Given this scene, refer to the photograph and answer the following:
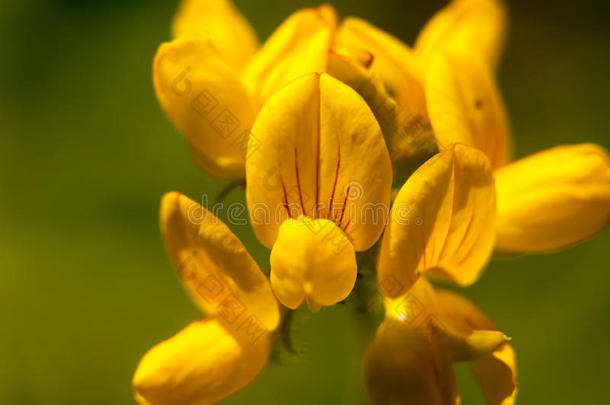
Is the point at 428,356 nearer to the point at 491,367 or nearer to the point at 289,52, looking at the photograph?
the point at 491,367

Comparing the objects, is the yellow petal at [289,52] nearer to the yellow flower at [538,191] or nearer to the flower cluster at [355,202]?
the flower cluster at [355,202]

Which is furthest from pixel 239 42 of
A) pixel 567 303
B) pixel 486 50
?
pixel 567 303

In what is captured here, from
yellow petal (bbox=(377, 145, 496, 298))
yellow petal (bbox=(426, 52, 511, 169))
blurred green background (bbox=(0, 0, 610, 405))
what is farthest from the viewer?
blurred green background (bbox=(0, 0, 610, 405))

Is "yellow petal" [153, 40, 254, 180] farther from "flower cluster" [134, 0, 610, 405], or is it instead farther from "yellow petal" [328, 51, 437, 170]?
"yellow petal" [328, 51, 437, 170]

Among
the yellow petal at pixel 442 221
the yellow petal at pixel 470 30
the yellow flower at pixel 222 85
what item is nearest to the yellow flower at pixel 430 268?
the yellow petal at pixel 442 221

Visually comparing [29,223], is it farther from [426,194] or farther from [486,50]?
[426,194]

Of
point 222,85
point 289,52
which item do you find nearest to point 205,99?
point 222,85

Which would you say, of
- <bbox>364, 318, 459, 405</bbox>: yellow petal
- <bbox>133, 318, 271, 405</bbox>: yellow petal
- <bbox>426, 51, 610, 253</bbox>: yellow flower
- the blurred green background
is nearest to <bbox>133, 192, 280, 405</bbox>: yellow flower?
<bbox>133, 318, 271, 405</bbox>: yellow petal

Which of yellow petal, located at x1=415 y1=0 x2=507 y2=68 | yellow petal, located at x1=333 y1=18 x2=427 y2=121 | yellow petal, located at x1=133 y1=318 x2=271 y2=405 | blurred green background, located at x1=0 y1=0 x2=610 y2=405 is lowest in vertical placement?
blurred green background, located at x1=0 y1=0 x2=610 y2=405
